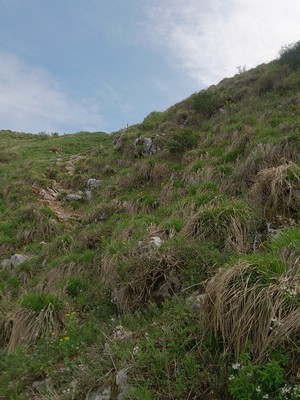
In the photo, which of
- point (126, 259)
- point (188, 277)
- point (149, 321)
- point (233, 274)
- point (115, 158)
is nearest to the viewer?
point (233, 274)

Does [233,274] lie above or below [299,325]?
above

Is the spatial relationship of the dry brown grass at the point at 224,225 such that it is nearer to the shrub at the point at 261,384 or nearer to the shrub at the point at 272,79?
the shrub at the point at 261,384

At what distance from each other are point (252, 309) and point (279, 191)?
3.08 m

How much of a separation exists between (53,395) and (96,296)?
234 centimetres

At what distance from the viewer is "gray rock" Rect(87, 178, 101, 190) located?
42.3 ft

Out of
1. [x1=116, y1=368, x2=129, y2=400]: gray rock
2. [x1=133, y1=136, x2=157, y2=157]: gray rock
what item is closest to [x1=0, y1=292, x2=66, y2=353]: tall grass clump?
[x1=116, y1=368, x2=129, y2=400]: gray rock

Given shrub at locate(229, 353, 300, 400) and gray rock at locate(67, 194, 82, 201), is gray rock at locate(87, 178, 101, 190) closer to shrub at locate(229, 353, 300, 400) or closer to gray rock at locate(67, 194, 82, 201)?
gray rock at locate(67, 194, 82, 201)

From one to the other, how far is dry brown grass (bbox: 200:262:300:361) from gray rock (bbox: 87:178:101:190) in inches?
375

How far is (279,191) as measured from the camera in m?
6.03

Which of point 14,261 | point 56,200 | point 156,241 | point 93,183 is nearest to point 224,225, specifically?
point 156,241

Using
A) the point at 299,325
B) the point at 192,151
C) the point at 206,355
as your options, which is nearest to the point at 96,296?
the point at 206,355

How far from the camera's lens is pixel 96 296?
19.6 ft

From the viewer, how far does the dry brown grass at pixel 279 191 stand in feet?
19.5

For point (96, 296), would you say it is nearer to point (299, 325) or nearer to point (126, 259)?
point (126, 259)
